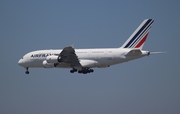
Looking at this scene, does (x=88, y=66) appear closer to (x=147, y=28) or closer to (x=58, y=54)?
(x=58, y=54)

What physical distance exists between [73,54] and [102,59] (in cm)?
420

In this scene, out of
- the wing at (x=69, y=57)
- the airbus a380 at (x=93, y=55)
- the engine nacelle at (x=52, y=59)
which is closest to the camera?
the wing at (x=69, y=57)

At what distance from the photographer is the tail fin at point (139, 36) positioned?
197 feet

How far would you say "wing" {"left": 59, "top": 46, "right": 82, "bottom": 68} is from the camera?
56.6m

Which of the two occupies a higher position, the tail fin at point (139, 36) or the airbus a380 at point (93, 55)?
the tail fin at point (139, 36)

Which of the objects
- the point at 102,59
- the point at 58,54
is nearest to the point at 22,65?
the point at 58,54

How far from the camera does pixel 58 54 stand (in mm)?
58625

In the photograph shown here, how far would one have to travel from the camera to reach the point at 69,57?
189ft

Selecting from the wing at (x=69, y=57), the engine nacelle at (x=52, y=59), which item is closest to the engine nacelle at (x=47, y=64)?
the engine nacelle at (x=52, y=59)

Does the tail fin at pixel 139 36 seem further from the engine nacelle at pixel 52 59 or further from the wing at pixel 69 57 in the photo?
the engine nacelle at pixel 52 59

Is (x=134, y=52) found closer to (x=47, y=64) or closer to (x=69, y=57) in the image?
(x=69, y=57)

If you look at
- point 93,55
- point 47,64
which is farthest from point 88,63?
point 47,64

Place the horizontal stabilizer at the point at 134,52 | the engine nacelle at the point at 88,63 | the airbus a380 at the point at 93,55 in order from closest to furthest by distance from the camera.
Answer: the horizontal stabilizer at the point at 134,52 → the airbus a380 at the point at 93,55 → the engine nacelle at the point at 88,63

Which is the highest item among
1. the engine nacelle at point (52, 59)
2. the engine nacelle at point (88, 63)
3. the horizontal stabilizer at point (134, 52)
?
the engine nacelle at point (52, 59)
